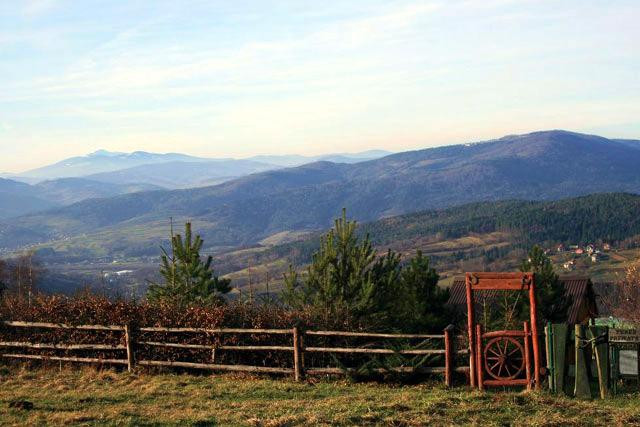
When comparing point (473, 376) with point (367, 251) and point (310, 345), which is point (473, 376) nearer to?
point (310, 345)

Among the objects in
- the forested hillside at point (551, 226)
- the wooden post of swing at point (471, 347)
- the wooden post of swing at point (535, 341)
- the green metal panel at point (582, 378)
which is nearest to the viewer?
the green metal panel at point (582, 378)

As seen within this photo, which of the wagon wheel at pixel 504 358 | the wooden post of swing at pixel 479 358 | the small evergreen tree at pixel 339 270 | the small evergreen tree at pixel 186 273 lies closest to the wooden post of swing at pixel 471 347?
the wooden post of swing at pixel 479 358

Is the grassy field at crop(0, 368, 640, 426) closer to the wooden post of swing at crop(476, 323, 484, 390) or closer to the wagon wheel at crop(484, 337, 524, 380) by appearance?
the wooden post of swing at crop(476, 323, 484, 390)

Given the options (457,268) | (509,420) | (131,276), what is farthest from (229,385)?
(131,276)

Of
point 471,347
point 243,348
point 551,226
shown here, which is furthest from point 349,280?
point 551,226

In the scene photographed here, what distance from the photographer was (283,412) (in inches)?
477

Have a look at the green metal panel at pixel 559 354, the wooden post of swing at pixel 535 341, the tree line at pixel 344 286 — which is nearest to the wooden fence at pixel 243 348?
the wooden post of swing at pixel 535 341

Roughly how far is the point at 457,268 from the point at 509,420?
433 ft

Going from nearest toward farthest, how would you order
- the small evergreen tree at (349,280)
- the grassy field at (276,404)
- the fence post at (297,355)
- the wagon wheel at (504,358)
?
the grassy field at (276,404) → the wagon wheel at (504,358) → the fence post at (297,355) → the small evergreen tree at (349,280)

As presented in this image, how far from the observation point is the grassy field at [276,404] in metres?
11.4

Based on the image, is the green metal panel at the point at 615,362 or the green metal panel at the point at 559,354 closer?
the green metal panel at the point at 559,354

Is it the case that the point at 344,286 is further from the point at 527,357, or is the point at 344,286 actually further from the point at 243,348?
the point at 527,357

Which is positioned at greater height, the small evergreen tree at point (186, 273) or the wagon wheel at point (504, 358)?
the small evergreen tree at point (186, 273)

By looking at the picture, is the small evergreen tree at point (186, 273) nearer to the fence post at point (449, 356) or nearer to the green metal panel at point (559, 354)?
the fence post at point (449, 356)
